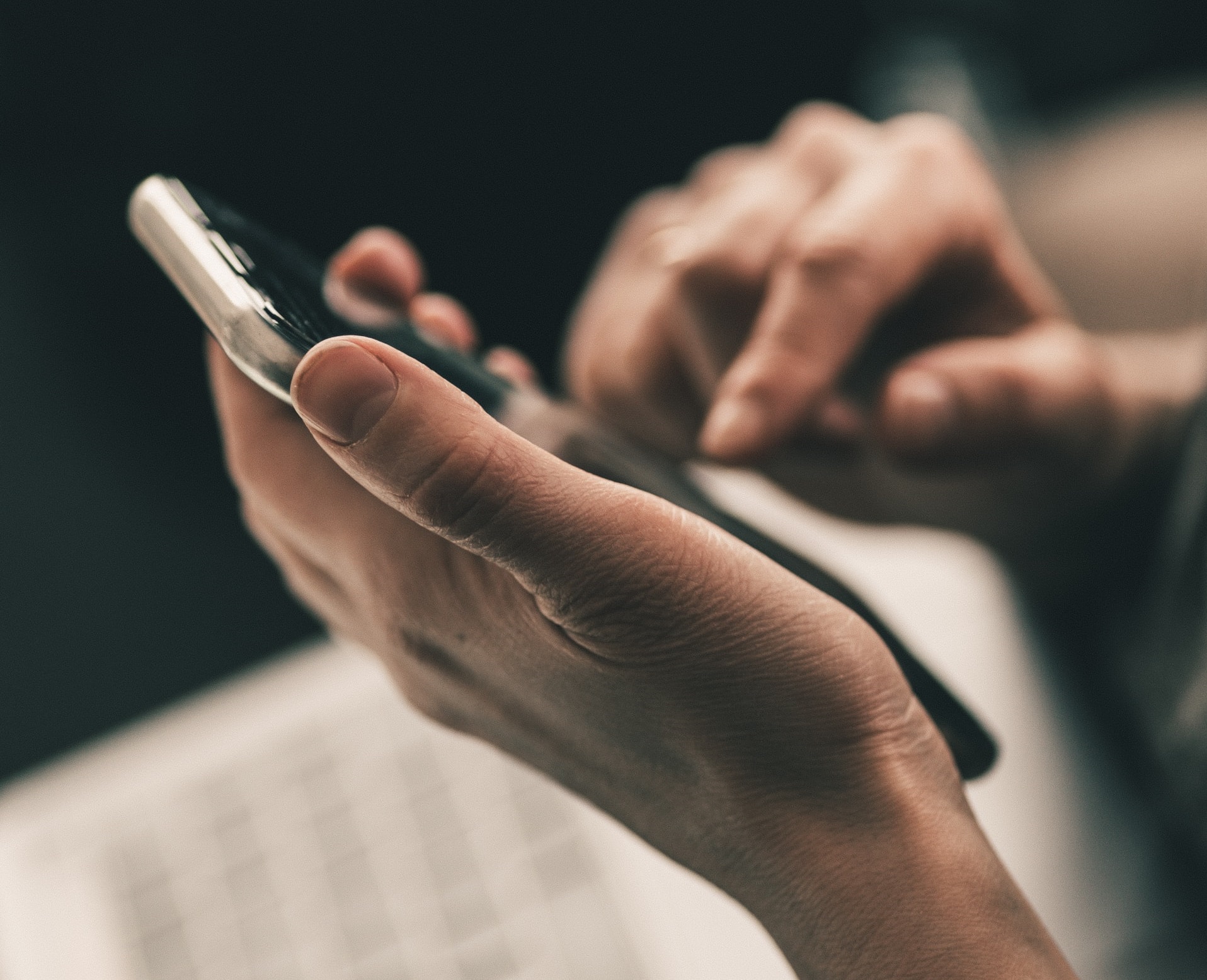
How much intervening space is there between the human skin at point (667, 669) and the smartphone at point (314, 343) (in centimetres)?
2

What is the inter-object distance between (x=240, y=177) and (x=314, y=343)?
0.59 metres

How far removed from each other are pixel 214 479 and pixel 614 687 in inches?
21.2

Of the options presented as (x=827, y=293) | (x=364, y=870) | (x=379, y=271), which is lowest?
(x=364, y=870)

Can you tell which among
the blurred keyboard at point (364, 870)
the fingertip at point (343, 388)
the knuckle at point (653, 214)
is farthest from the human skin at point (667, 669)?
the knuckle at point (653, 214)

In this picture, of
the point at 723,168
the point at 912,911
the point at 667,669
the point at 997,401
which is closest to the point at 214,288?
the point at 667,669

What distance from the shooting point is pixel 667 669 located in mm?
235

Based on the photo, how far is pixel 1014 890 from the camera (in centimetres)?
26

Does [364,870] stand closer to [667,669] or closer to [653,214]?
[667,669]

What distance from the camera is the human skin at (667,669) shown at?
8.2 inches

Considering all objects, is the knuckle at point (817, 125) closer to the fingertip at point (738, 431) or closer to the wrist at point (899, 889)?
the fingertip at point (738, 431)

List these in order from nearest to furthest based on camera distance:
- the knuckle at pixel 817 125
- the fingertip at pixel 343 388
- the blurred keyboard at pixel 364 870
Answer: the fingertip at pixel 343 388 < the blurred keyboard at pixel 364 870 < the knuckle at pixel 817 125

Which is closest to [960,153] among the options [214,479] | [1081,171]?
[1081,171]

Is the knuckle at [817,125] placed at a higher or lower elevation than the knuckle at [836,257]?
higher

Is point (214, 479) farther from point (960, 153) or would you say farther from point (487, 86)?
Answer: point (960, 153)
